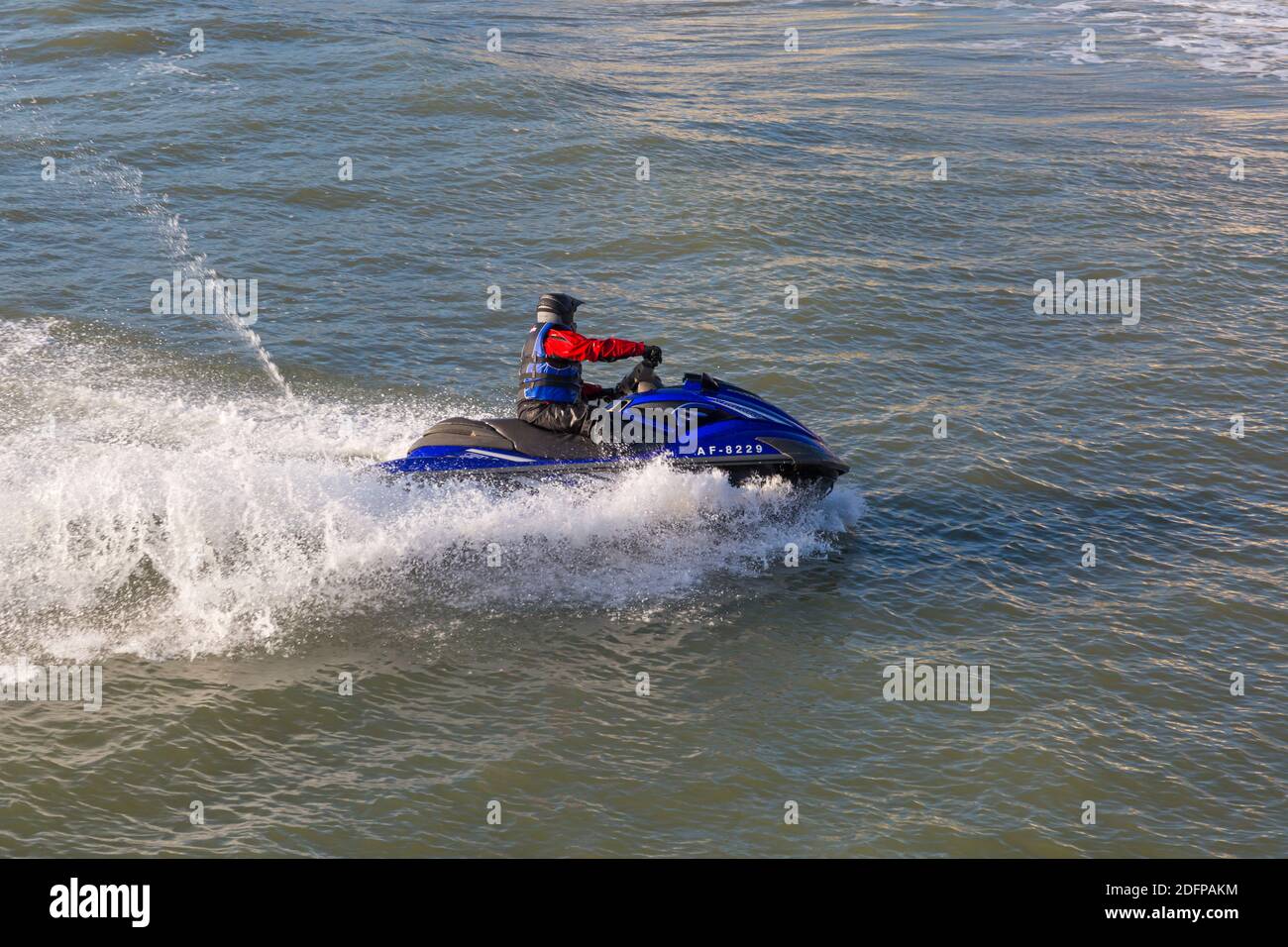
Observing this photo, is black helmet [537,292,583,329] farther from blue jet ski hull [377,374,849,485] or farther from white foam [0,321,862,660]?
white foam [0,321,862,660]

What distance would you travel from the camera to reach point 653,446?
1080 centimetres

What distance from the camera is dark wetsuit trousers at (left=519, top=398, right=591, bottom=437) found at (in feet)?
35.8

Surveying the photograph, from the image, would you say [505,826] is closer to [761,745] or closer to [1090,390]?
[761,745]

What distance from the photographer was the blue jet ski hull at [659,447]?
1077 centimetres

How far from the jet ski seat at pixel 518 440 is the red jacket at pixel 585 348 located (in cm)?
67

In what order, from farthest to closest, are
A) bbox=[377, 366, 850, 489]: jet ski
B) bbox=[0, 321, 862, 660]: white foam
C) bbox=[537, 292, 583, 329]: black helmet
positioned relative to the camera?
bbox=[537, 292, 583, 329]: black helmet
bbox=[377, 366, 850, 489]: jet ski
bbox=[0, 321, 862, 660]: white foam

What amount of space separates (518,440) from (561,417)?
0.41m

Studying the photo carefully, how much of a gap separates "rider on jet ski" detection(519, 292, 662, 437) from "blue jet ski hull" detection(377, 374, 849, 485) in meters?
0.15

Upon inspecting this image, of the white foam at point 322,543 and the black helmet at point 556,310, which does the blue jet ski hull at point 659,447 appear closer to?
the white foam at point 322,543

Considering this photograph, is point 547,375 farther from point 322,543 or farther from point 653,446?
point 322,543

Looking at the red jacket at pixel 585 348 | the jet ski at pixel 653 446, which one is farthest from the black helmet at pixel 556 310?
the jet ski at pixel 653 446

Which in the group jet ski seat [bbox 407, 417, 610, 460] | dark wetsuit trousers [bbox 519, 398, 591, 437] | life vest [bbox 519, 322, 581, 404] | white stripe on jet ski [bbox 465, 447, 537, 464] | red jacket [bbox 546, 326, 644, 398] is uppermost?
red jacket [bbox 546, 326, 644, 398]

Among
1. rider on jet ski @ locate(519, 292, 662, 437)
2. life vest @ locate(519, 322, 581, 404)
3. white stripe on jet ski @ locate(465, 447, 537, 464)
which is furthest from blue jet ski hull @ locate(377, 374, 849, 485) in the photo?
life vest @ locate(519, 322, 581, 404)
